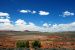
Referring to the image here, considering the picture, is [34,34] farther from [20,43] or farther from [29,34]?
[20,43]

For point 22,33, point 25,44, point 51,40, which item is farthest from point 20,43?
point 22,33

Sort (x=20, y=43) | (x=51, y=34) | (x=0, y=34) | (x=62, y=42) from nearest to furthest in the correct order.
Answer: (x=20, y=43) → (x=62, y=42) → (x=51, y=34) → (x=0, y=34)

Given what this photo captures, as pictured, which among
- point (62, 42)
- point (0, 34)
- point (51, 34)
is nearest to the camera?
point (62, 42)

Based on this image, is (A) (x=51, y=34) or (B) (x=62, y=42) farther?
(A) (x=51, y=34)

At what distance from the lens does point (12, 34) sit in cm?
6519

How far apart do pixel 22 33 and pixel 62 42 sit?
1477cm

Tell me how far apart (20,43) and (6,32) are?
86.1 ft

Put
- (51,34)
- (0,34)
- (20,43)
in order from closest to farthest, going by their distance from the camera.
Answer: (20,43), (51,34), (0,34)

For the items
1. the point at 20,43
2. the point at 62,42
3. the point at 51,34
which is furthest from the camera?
the point at 51,34

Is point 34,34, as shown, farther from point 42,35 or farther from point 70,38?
point 70,38

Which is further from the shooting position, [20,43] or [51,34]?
[51,34]

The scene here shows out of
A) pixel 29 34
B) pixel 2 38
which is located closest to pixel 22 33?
pixel 29 34

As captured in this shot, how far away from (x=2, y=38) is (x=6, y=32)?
5932 mm

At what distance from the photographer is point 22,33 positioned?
2532 inches
